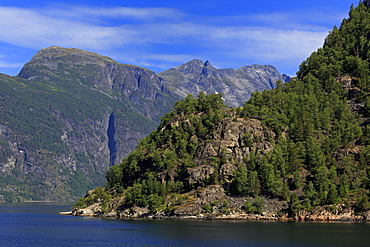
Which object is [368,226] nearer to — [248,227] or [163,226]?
[248,227]

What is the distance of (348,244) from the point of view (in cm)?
14238

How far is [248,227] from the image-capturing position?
189 m

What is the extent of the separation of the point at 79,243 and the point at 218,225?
60.3 meters

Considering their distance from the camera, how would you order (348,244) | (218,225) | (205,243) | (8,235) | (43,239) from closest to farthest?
(348,244) → (205,243) → (43,239) → (8,235) → (218,225)

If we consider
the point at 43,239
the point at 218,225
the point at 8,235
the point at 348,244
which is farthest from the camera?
the point at 218,225

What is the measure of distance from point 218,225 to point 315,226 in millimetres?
36975

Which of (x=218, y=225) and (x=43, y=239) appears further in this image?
(x=218, y=225)

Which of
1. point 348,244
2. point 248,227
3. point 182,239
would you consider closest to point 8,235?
point 182,239

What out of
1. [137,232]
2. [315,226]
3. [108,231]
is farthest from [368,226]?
[108,231]

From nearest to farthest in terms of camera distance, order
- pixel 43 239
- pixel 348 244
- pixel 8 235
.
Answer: pixel 348 244 < pixel 43 239 < pixel 8 235

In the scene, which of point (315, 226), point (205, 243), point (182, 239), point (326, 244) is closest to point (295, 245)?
point (326, 244)

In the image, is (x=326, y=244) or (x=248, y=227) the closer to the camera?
(x=326, y=244)

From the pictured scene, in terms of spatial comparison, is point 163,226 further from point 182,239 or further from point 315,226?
point 315,226

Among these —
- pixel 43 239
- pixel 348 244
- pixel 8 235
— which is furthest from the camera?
pixel 8 235
